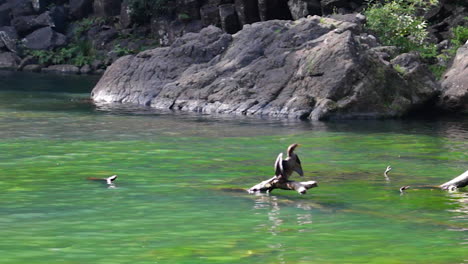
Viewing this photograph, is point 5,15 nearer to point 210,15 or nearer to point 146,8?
Result: point 146,8

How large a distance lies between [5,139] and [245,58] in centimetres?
959

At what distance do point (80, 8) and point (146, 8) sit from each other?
6.72 meters

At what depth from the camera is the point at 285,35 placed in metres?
25.5

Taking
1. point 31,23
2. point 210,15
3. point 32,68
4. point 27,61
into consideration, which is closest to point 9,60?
point 27,61

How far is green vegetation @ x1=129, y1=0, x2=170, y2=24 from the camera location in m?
48.7

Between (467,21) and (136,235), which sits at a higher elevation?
(467,21)

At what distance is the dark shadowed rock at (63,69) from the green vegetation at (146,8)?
562cm

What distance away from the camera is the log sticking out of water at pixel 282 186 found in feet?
32.5

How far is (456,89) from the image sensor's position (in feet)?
76.2

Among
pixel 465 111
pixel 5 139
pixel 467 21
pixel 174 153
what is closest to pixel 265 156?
pixel 174 153

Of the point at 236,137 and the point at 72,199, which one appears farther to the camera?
the point at 236,137

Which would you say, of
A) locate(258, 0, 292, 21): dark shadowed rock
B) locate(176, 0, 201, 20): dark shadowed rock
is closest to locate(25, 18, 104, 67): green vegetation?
locate(176, 0, 201, 20): dark shadowed rock

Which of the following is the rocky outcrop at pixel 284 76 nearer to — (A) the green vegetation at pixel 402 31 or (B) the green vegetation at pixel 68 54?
(A) the green vegetation at pixel 402 31

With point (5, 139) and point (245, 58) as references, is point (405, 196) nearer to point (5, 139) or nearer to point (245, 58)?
point (5, 139)
